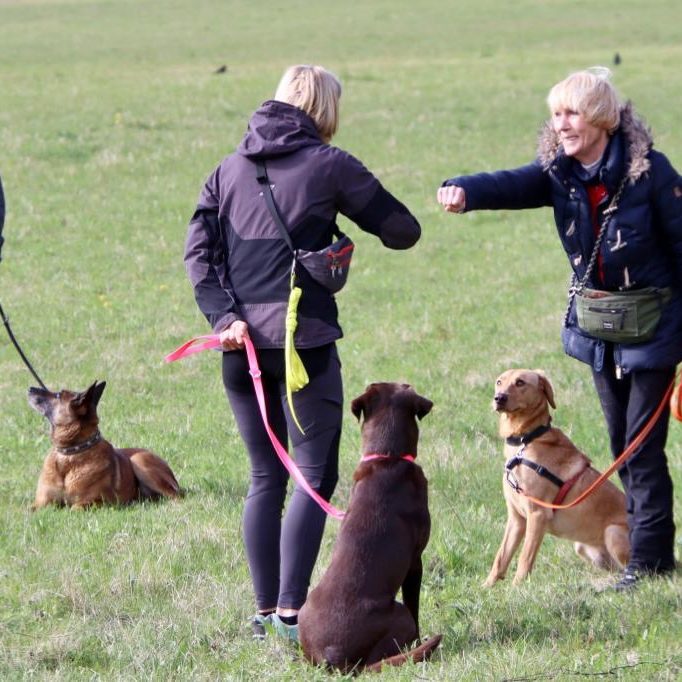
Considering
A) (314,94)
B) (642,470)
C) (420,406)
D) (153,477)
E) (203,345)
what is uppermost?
(314,94)

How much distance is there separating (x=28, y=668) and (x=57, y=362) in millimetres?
6570

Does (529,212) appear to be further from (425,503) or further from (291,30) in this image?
(291,30)

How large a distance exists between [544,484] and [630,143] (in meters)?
1.92

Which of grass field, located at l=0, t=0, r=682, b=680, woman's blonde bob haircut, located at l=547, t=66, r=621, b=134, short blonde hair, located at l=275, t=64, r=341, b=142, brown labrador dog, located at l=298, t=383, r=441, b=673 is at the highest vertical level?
short blonde hair, located at l=275, t=64, r=341, b=142

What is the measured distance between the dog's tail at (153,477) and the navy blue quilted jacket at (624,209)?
9.67ft

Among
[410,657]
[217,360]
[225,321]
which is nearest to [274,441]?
[225,321]

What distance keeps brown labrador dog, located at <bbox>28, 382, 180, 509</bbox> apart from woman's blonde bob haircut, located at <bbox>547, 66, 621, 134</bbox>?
11.2 feet

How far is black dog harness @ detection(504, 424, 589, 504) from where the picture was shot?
6.59 metres

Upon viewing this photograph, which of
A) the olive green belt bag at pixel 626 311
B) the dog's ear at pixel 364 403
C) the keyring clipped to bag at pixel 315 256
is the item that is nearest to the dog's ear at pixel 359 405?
the dog's ear at pixel 364 403

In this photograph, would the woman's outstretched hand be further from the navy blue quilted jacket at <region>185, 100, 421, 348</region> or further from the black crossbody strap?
the black crossbody strap

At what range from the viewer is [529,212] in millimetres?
18984

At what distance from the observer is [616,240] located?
5.50 metres

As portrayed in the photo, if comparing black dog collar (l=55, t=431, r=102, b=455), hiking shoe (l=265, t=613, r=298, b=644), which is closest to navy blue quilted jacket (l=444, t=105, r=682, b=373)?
hiking shoe (l=265, t=613, r=298, b=644)

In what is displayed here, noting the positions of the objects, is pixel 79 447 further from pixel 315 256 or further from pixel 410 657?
pixel 410 657
